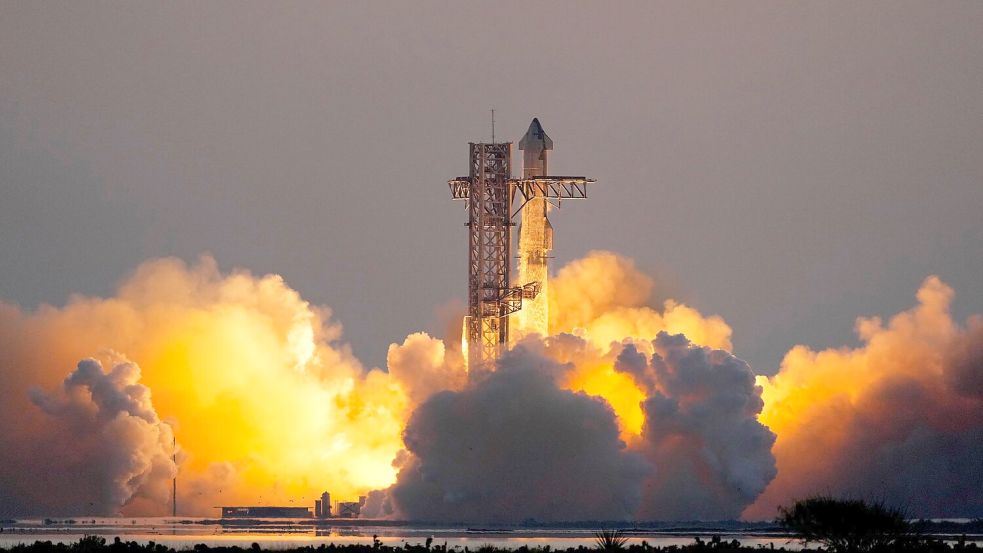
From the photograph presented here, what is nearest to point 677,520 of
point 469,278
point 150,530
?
point 469,278

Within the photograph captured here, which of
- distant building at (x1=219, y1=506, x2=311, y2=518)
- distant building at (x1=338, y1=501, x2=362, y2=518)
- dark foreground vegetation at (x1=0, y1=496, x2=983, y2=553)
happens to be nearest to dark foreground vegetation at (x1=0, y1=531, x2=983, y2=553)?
dark foreground vegetation at (x1=0, y1=496, x2=983, y2=553)

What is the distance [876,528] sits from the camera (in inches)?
5049

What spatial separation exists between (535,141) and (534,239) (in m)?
6.18

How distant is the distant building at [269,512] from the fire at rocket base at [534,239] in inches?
902

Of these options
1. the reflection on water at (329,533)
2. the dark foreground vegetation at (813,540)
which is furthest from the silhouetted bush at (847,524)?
the reflection on water at (329,533)

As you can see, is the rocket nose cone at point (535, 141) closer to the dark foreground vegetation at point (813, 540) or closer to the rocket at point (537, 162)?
the rocket at point (537, 162)

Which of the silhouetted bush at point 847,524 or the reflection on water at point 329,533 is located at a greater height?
the reflection on water at point 329,533

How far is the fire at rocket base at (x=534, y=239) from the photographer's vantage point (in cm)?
17788

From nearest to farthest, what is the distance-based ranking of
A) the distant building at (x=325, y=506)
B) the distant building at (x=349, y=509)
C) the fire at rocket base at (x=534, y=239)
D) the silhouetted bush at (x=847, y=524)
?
1. the silhouetted bush at (x=847, y=524)
2. the fire at rocket base at (x=534, y=239)
3. the distant building at (x=349, y=509)
4. the distant building at (x=325, y=506)

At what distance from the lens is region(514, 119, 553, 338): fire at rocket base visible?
584ft

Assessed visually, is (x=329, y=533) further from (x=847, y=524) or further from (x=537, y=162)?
(x=847, y=524)

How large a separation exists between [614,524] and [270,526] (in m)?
23.0

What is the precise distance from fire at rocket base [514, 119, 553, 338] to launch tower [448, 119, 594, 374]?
0.28ft

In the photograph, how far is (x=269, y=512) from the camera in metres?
193
